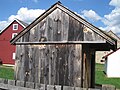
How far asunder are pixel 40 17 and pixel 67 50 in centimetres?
175

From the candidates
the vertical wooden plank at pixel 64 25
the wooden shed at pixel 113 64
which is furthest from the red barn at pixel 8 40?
the vertical wooden plank at pixel 64 25

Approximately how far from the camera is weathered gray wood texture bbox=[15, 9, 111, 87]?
26.1 ft

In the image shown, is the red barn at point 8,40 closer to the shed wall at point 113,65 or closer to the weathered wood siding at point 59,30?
the shed wall at point 113,65

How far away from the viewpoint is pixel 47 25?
8766 millimetres

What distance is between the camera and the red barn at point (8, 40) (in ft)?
140

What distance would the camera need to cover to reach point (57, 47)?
841 centimetres

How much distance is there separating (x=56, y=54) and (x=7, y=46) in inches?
1435

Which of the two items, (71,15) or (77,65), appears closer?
(77,65)

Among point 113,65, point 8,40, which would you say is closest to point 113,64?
point 113,65

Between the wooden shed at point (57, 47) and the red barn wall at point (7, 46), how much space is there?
34115mm

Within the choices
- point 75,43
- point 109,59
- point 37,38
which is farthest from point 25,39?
point 109,59

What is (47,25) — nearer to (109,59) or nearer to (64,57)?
(64,57)

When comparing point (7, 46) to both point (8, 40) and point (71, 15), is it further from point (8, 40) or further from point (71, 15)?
point (71, 15)

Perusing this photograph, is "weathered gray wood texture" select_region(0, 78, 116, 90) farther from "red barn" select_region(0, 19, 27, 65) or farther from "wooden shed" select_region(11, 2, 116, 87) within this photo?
"red barn" select_region(0, 19, 27, 65)
